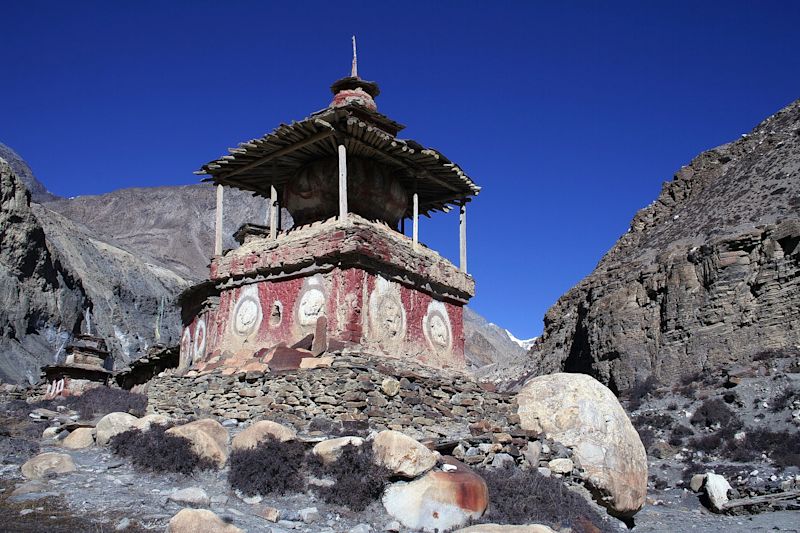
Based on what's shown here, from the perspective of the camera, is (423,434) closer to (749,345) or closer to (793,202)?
(749,345)

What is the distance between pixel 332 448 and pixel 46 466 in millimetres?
3772

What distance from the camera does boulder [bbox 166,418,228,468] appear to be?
10.0 m

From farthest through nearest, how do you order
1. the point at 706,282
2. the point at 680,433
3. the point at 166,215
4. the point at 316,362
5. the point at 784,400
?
1. the point at 166,215
2. the point at 706,282
3. the point at 680,433
4. the point at 784,400
5. the point at 316,362

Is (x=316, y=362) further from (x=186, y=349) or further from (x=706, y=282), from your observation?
(x=706, y=282)

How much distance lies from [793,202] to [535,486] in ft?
A: 121

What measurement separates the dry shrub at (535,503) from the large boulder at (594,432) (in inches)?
32.7

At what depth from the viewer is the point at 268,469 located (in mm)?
9500

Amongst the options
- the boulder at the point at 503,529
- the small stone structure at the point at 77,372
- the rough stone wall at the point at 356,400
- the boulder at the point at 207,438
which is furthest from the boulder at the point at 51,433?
the small stone structure at the point at 77,372

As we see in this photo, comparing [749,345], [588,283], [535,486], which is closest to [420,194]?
[535,486]

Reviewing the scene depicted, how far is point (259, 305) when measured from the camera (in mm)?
15633

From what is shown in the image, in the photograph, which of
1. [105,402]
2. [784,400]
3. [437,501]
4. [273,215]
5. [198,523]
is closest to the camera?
[198,523]

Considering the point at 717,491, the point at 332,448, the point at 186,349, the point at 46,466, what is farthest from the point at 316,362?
the point at 717,491

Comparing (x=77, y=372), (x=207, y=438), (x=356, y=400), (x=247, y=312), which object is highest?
(x=247, y=312)

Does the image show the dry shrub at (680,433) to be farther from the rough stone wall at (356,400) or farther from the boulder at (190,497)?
the boulder at (190,497)
